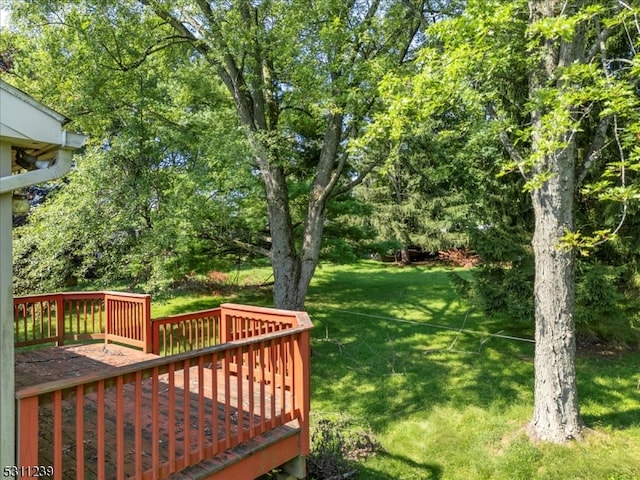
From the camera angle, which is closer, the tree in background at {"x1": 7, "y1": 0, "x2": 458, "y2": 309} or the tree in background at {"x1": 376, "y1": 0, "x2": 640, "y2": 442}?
the tree in background at {"x1": 376, "y1": 0, "x2": 640, "y2": 442}

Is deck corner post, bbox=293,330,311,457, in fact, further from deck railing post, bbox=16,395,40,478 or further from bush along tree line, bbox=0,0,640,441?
bush along tree line, bbox=0,0,640,441

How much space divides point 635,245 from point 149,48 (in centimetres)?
927

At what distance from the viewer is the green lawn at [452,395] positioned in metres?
4.60

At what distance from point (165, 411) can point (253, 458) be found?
108cm

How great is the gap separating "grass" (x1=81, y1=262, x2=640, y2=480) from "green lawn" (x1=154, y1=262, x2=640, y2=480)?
16 millimetres

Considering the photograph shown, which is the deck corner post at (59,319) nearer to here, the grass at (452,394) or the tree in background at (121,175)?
the tree in background at (121,175)

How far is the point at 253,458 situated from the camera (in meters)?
3.23

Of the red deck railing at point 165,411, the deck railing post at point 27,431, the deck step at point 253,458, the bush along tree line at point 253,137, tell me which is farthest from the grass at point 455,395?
the deck railing post at point 27,431

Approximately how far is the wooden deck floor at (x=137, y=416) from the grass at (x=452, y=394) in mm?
1882

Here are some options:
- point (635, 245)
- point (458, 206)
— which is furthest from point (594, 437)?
point (458, 206)

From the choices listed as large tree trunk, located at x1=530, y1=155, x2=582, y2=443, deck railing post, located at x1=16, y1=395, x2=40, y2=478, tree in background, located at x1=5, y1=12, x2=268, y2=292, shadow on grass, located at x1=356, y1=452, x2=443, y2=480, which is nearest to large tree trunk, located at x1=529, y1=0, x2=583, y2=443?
large tree trunk, located at x1=530, y1=155, x2=582, y2=443

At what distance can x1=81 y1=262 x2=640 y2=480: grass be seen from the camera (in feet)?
15.1

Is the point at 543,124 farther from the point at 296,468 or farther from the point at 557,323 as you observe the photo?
the point at 296,468

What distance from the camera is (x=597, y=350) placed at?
25.6 feet
